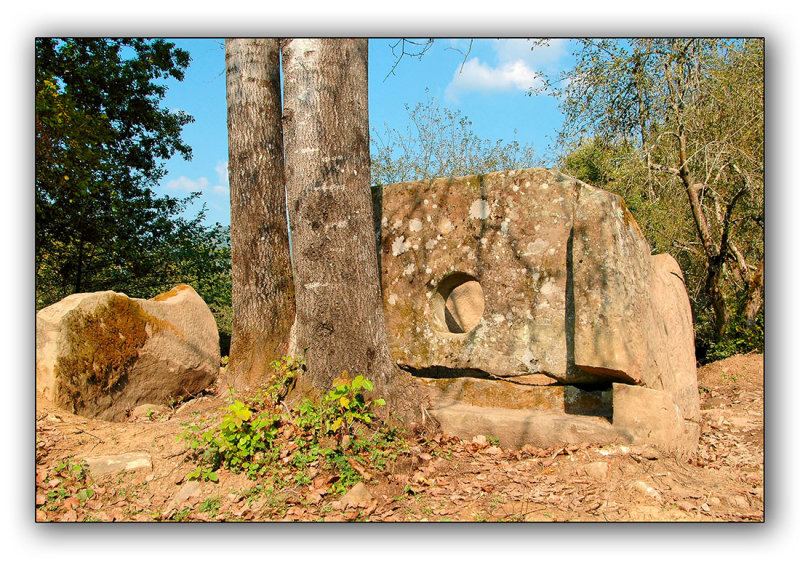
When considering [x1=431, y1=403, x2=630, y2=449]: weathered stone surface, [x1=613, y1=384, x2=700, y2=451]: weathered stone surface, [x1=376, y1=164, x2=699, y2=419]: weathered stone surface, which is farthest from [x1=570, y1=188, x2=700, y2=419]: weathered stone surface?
[x1=431, y1=403, x2=630, y2=449]: weathered stone surface

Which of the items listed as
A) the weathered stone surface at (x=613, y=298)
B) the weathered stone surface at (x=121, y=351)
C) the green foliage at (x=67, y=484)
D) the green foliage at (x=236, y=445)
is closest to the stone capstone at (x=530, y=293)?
the weathered stone surface at (x=613, y=298)

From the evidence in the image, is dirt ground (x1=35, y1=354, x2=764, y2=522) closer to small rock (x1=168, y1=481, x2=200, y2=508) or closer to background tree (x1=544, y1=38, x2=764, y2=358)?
small rock (x1=168, y1=481, x2=200, y2=508)

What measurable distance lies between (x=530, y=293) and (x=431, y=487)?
65.2 inches

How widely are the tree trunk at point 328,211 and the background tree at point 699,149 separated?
16.8 ft

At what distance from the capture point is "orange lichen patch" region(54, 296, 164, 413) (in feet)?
13.6

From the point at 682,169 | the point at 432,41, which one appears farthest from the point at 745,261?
the point at 432,41

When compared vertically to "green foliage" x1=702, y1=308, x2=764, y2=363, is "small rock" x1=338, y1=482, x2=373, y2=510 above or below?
below

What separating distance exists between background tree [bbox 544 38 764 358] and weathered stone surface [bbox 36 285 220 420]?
5.93 metres

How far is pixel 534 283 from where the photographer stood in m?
4.27

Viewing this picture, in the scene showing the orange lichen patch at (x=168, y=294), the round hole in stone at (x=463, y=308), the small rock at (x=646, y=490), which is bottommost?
the small rock at (x=646, y=490)

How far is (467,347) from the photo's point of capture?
4453 mm

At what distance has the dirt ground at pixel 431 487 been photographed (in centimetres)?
318

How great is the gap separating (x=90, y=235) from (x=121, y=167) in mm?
1241

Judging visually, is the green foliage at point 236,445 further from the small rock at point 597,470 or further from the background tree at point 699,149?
the background tree at point 699,149
